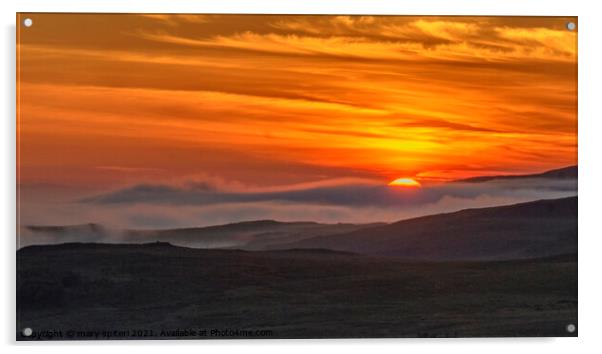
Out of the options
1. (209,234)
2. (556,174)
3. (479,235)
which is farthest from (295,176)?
(556,174)

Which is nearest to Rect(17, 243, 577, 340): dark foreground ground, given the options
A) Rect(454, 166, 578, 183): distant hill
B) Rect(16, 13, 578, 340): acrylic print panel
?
Rect(16, 13, 578, 340): acrylic print panel

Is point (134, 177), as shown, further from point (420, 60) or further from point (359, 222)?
point (420, 60)

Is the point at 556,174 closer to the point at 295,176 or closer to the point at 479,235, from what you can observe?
the point at 479,235

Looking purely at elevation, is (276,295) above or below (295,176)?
below

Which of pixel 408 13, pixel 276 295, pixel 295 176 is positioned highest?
pixel 408 13

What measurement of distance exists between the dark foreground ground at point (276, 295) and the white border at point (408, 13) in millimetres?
44

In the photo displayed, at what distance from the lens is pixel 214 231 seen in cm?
329

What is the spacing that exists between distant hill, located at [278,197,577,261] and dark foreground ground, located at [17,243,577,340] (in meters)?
0.04

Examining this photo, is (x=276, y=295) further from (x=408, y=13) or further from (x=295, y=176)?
(x=408, y=13)

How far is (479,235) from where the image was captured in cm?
334

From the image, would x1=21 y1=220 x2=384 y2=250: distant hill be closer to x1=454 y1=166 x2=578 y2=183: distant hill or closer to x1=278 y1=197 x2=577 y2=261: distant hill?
x1=278 y1=197 x2=577 y2=261: distant hill

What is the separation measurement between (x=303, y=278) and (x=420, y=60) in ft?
2.76

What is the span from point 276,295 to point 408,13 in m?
1.06

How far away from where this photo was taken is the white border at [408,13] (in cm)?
327
